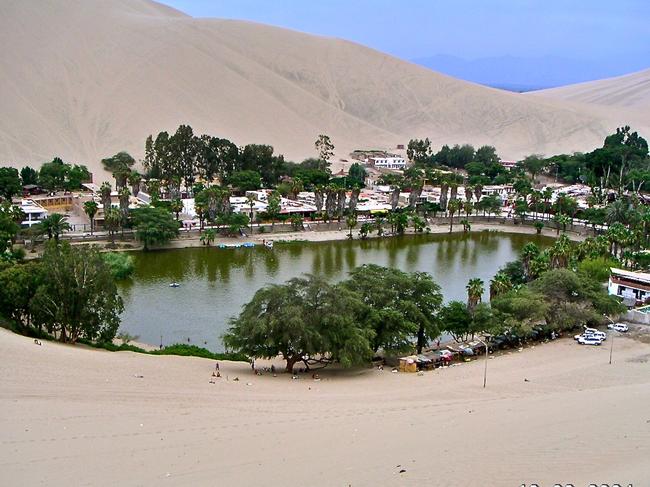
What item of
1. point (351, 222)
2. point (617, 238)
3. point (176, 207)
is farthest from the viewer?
point (351, 222)

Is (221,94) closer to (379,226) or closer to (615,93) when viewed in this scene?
(379,226)

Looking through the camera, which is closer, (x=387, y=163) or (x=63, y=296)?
(x=63, y=296)

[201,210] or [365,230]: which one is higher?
[201,210]

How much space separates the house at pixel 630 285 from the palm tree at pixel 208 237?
22.2 metres

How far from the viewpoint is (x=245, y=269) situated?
38688 mm

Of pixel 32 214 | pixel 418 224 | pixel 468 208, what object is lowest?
pixel 418 224

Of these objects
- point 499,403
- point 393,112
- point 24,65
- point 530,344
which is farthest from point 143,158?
point 499,403

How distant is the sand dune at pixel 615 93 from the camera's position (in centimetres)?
14600

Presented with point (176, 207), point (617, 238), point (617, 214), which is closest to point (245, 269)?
point (176, 207)

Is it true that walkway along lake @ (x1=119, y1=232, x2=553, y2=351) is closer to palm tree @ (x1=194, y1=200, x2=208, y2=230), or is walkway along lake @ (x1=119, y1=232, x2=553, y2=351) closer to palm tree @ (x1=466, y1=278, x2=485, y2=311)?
palm tree @ (x1=194, y1=200, x2=208, y2=230)

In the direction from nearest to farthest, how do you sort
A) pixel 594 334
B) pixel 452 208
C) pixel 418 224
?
1. pixel 594 334
2. pixel 418 224
3. pixel 452 208

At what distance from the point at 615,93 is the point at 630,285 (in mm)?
139052

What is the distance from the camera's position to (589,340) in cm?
2369

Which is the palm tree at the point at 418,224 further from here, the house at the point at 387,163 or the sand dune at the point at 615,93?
the sand dune at the point at 615,93
